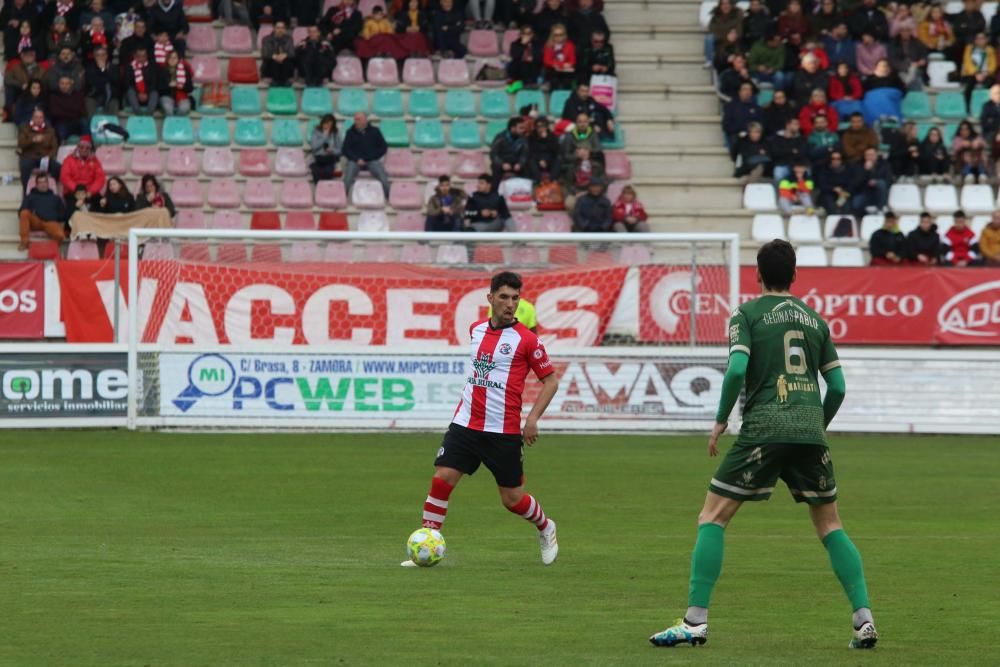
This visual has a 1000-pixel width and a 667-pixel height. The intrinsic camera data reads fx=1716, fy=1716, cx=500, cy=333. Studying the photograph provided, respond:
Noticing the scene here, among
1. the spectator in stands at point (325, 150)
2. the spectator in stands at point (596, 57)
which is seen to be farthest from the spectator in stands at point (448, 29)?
the spectator in stands at point (325, 150)

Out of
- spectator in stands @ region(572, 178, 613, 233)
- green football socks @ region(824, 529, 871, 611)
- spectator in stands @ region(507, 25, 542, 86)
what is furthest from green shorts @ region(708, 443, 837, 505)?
spectator in stands @ region(507, 25, 542, 86)

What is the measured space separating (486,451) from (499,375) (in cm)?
49

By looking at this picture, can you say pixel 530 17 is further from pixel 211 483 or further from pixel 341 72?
pixel 211 483

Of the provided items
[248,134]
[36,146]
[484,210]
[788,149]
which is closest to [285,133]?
[248,134]

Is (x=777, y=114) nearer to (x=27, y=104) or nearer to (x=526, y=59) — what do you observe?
(x=526, y=59)

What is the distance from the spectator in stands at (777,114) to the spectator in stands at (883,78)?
2.06m

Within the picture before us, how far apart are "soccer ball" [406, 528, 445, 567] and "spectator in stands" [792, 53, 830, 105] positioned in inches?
841

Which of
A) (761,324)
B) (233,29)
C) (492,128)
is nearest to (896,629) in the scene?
(761,324)

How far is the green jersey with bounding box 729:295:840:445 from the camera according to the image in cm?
782

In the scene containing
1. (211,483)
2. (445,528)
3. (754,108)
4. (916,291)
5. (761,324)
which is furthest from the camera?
(754,108)

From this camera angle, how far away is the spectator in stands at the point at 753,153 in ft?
97.6

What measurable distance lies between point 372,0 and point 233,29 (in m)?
2.74

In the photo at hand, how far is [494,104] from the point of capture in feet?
99.6

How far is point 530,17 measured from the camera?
102ft
